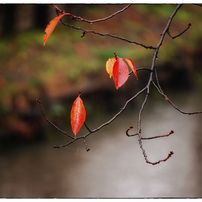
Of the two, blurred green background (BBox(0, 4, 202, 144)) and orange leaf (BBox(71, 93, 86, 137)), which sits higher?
blurred green background (BBox(0, 4, 202, 144))

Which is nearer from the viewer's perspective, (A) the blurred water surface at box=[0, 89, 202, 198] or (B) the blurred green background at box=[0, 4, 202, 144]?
(A) the blurred water surface at box=[0, 89, 202, 198]

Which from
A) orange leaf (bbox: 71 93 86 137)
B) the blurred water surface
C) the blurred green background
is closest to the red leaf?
orange leaf (bbox: 71 93 86 137)

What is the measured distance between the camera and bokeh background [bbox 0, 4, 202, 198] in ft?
4.35

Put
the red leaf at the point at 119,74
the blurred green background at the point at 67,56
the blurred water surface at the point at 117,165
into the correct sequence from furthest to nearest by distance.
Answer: the blurred green background at the point at 67,56
the blurred water surface at the point at 117,165
the red leaf at the point at 119,74

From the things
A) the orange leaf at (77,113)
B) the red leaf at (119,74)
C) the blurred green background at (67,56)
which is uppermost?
the blurred green background at (67,56)

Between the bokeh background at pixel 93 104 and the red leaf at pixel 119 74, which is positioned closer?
the red leaf at pixel 119 74

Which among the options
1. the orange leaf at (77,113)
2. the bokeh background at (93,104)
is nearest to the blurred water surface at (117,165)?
the bokeh background at (93,104)

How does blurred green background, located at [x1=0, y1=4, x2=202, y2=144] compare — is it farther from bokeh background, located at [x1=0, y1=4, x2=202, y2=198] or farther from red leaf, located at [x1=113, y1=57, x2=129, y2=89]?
red leaf, located at [x1=113, y1=57, x2=129, y2=89]

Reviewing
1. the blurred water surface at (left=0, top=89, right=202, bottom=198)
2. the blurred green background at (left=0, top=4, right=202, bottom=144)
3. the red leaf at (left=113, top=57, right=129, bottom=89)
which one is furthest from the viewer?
the blurred green background at (left=0, top=4, right=202, bottom=144)

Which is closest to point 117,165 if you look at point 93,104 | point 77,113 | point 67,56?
point 93,104

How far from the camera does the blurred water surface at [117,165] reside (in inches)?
50.2

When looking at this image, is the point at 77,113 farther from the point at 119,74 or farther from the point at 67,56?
the point at 67,56

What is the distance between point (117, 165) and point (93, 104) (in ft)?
1.72

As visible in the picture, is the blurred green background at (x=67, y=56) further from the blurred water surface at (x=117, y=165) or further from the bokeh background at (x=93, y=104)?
the blurred water surface at (x=117, y=165)
